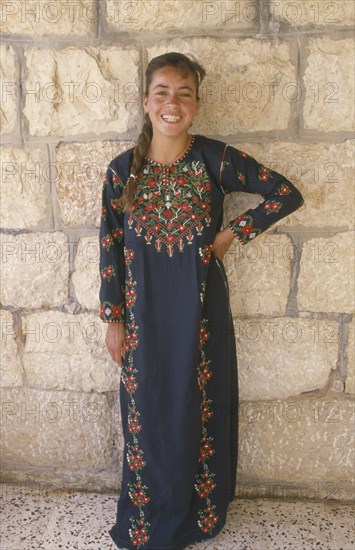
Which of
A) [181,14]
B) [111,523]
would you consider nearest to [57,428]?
[111,523]

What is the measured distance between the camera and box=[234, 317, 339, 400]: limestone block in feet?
7.19

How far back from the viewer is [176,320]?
188 cm

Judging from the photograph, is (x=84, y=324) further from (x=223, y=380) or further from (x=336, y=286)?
(x=336, y=286)

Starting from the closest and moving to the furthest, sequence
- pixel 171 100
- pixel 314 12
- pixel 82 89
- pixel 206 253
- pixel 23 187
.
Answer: pixel 171 100, pixel 206 253, pixel 314 12, pixel 82 89, pixel 23 187

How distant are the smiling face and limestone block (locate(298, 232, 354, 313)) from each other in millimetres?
757

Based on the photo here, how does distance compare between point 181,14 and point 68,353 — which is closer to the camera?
point 181,14

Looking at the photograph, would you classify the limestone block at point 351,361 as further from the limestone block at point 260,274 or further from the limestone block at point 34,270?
the limestone block at point 34,270

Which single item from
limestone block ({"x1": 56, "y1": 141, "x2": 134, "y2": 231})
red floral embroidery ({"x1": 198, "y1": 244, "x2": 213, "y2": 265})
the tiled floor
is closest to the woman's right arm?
limestone block ({"x1": 56, "y1": 141, "x2": 134, "y2": 231})

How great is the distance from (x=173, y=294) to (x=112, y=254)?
292 millimetres

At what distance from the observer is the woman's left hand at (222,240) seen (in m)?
1.92

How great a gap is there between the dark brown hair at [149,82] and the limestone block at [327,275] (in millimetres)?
788

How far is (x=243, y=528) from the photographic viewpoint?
2.12 metres

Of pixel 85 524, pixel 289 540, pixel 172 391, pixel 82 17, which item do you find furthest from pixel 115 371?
pixel 82 17

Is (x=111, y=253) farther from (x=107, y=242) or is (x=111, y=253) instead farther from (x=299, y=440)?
(x=299, y=440)
